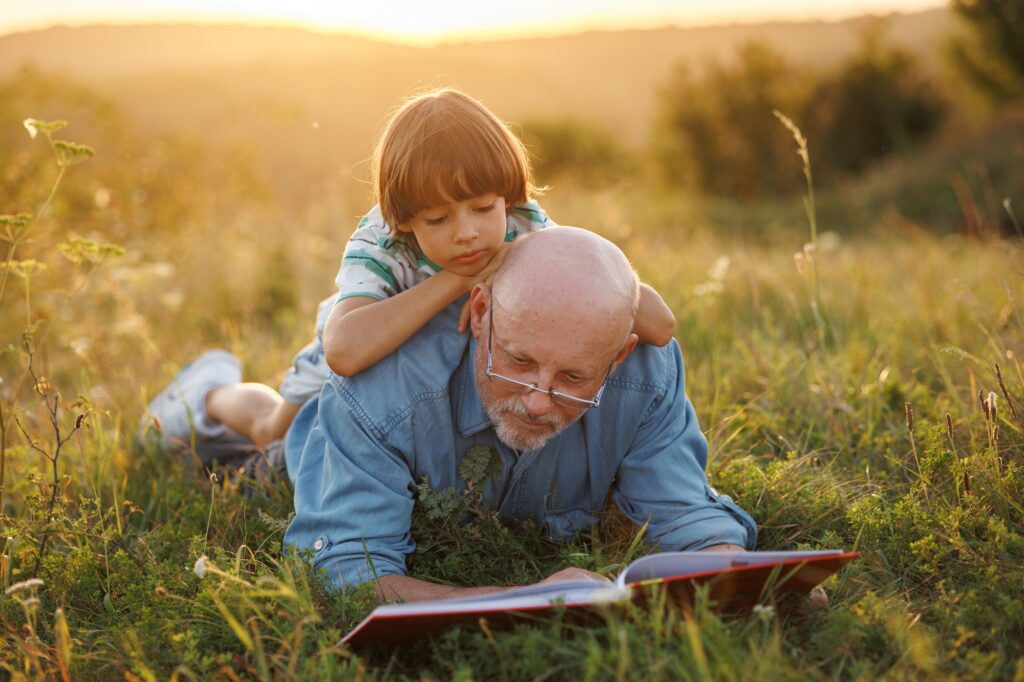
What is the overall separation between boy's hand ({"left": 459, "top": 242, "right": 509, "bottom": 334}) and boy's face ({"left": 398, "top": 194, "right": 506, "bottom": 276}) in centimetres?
2

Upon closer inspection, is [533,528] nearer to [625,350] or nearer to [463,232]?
[625,350]

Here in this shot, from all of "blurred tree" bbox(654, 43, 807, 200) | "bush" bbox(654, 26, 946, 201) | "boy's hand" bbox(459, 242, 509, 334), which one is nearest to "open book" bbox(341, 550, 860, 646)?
"boy's hand" bbox(459, 242, 509, 334)

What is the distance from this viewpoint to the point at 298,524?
120 inches

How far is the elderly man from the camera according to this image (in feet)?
8.96

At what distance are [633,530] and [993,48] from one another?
57.1ft

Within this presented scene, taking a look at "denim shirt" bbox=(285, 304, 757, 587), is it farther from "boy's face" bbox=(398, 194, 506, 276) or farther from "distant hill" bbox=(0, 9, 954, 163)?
"distant hill" bbox=(0, 9, 954, 163)

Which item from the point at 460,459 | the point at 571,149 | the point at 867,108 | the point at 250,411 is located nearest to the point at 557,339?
the point at 460,459

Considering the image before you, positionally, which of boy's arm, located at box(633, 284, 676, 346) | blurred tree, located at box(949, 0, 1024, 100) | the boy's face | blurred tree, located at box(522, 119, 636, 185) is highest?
blurred tree, located at box(949, 0, 1024, 100)

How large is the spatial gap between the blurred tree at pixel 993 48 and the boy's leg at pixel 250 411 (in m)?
16.7

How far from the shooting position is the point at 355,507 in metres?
2.94

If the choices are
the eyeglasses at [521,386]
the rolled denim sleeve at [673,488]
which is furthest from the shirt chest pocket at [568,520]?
the eyeglasses at [521,386]

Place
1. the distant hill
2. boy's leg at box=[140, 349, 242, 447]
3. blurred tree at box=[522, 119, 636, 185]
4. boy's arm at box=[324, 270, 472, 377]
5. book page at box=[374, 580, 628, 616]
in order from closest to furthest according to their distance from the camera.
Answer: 1. book page at box=[374, 580, 628, 616]
2. boy's arm at box=[324, 270, 472, 377]
3. boy's leg at box=[140, 349, 242, 447]
4. blurred tree at box=[522, 119, 636, 185]
5. the distant hill

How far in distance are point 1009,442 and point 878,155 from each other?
17002 mm

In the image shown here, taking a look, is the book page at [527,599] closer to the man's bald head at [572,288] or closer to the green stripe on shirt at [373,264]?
the man's bald head at [572,288]
